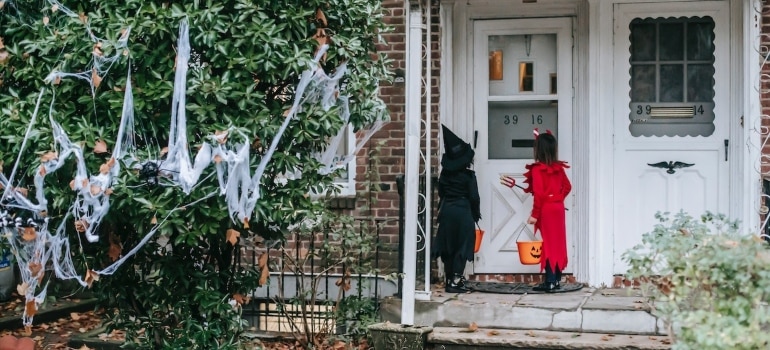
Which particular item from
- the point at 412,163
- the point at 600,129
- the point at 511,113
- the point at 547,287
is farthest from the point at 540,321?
the point at 511,113

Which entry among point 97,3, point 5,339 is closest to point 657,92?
point 97,3

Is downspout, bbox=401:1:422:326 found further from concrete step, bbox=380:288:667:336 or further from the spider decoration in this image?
the spider decoration

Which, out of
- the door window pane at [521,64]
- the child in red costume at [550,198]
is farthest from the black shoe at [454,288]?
the door window pane at [521,64]

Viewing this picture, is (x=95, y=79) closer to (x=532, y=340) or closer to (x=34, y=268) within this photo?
(x=34, y=268)

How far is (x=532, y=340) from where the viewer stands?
7758mm

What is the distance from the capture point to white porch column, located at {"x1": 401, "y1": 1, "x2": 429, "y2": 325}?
820 centimetres

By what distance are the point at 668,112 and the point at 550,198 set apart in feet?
4.84

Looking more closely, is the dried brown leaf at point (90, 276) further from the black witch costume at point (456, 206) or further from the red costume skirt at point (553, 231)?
the red costume skirt at point (553, 231)

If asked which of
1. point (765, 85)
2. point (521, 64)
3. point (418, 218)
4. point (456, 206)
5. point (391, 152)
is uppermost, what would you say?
point (521, 64)

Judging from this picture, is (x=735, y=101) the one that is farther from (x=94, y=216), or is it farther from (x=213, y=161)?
(x=94, y=216)

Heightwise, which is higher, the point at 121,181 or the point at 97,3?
the point at 97,3

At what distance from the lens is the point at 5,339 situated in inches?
A: 315

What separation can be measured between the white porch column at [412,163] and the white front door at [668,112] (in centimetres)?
218

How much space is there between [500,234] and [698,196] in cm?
184
